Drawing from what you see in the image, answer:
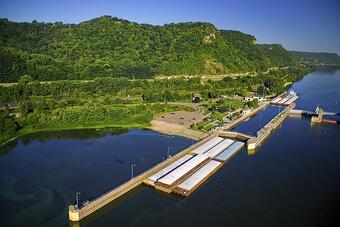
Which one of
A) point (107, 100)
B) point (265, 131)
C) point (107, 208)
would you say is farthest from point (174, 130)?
point (107, 208)

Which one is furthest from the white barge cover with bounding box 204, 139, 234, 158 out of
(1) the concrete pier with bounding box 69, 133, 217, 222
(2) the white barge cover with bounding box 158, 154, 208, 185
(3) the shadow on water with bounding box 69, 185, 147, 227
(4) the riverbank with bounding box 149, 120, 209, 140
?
(3) the shadow on water with bounding box 69, 185, 147, 227

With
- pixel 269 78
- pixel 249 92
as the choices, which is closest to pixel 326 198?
pixel 249 92

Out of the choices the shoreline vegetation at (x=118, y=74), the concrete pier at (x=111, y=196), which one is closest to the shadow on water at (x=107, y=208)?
the concrete pier at (x=111, y=196)

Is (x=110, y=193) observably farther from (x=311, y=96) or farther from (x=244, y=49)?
(x=244, y=49)

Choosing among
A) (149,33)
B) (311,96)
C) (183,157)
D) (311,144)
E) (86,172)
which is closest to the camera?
(86,172)

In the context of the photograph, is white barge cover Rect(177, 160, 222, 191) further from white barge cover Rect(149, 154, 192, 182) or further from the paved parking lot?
the paved parking lot

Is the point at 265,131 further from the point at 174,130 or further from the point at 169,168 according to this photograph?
the point at 169,168
